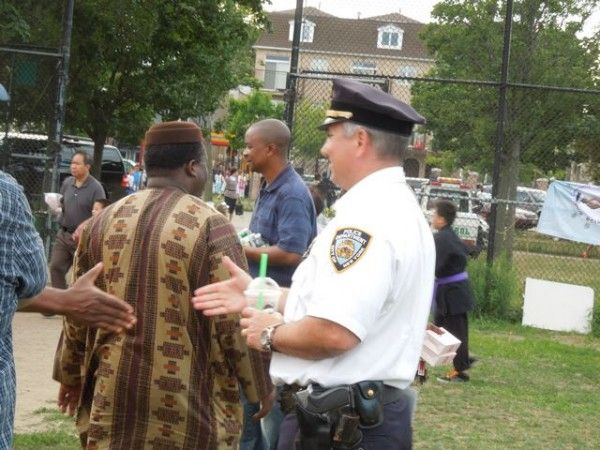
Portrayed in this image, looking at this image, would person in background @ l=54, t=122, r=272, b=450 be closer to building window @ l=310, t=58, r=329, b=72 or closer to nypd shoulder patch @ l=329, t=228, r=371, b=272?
nypd shoulder patch @ l=329, t=228, r=371, b=272

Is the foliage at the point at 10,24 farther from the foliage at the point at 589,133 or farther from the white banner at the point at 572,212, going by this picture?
the foliage at the point at 589,133

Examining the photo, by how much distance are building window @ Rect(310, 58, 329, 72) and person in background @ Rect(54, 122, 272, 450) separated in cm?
940

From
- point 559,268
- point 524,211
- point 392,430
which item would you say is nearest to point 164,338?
point 392,430

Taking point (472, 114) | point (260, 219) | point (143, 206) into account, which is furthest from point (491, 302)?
point (143, 206)

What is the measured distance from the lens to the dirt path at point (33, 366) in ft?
25.8

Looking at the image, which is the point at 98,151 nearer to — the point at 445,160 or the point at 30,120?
the point at 445,160

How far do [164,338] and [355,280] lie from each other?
1.07 metres

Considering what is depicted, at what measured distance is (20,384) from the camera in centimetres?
882

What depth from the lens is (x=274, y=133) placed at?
19.9 feet

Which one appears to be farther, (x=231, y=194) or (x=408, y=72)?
(x=231, y=194)

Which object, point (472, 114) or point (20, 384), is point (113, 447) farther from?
point (472, 114)

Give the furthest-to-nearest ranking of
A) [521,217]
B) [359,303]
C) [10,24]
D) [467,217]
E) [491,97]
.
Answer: [467,217] → [521,217] → [491,97] → [10,24] → [359,303]

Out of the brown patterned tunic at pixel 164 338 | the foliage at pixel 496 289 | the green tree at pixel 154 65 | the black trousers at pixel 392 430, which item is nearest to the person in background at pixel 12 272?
the brown patterned tunic at pixel 164 338

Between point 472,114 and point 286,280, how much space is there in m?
9.58
